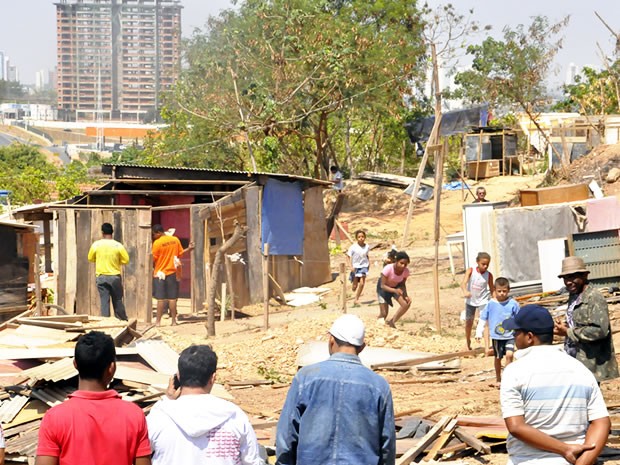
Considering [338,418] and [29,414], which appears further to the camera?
[29,414]

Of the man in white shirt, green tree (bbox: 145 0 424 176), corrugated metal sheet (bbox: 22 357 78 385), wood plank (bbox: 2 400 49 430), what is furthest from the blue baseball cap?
green tree (bbox: 145 0 424 176)

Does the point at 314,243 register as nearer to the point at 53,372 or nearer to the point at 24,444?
the point at 53,372

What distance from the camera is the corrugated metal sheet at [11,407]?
837 cm

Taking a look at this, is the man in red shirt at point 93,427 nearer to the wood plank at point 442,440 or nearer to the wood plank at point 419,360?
the wood plank at point 442,440

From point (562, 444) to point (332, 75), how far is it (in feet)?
84.3

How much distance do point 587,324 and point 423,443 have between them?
166 cm

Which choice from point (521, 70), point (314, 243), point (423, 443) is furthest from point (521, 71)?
point (423, 443)

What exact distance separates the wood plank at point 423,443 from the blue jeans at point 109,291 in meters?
7.52

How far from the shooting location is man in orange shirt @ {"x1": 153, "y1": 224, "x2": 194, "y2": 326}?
17156 millimetres

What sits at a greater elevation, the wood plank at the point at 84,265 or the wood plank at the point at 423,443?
the wood plank at the point at 84,265

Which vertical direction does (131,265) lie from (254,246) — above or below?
below

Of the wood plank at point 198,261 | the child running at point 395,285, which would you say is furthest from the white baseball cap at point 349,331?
the wood plank at point 198,261

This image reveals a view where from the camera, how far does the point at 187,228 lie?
72.0ft

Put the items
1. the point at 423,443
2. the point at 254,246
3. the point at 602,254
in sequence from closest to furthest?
1. the point at 423,443
2. the point at 602,254
3. the point at 254,246
